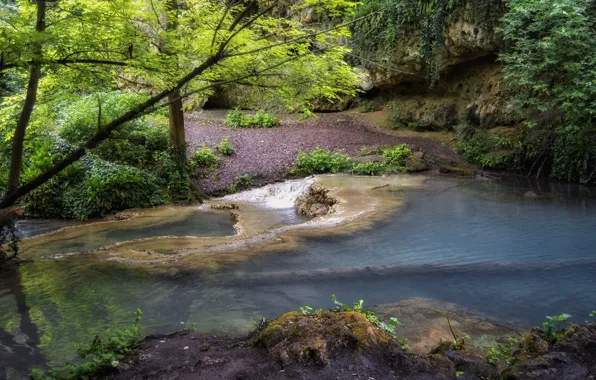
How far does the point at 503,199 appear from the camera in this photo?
428 inches

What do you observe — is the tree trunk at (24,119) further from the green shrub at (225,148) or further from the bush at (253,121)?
the bush at (253,121)

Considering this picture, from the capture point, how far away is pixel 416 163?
14422 mm

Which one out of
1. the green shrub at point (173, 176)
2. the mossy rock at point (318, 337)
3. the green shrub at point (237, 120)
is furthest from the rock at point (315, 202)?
the green shrub at point (237, 120)

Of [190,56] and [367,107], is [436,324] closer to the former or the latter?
[190,56]

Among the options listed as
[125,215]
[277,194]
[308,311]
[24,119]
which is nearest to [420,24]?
[277,194]

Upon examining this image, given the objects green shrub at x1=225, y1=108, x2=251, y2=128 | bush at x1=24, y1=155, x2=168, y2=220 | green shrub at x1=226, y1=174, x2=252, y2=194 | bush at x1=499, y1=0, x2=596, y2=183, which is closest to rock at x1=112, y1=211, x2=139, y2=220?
bush at x1=24, y1=155, x2=168, y2=220

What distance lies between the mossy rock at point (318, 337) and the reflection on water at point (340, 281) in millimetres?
1303

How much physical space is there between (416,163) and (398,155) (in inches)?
28.2

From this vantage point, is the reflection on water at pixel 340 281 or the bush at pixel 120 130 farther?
the bush at pixel 120 130

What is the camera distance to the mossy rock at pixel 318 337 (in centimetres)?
335

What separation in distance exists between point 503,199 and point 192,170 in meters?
8.78

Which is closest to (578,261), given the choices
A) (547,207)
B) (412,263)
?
(412,263)

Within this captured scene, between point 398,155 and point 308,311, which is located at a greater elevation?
point 398,155

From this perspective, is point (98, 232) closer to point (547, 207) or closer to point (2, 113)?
point (2, 113)
